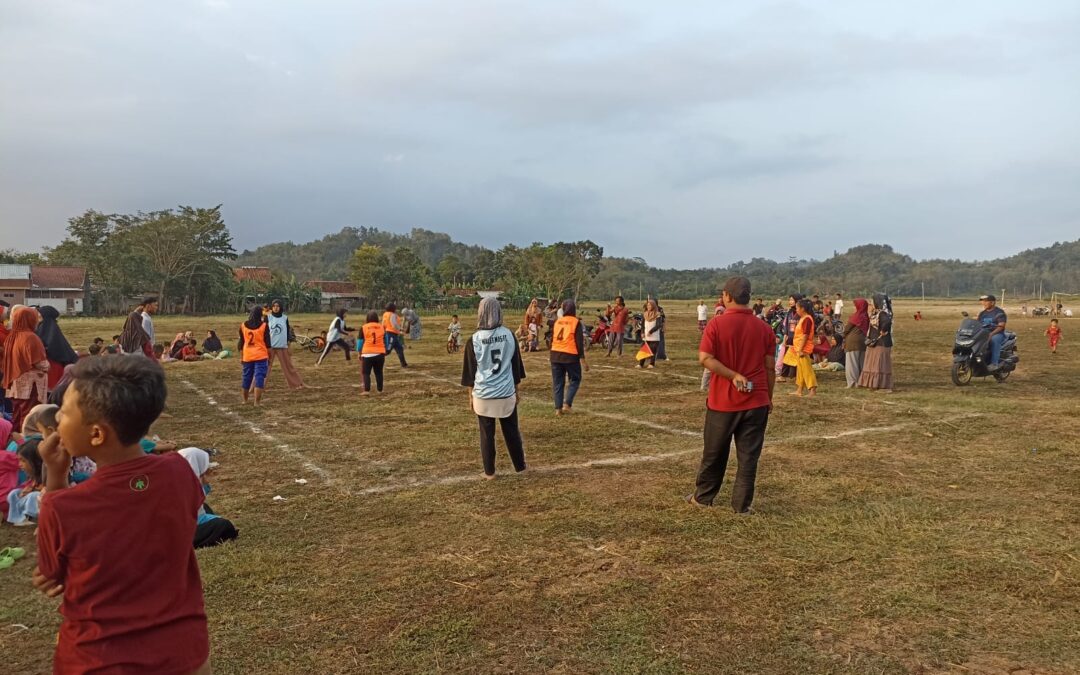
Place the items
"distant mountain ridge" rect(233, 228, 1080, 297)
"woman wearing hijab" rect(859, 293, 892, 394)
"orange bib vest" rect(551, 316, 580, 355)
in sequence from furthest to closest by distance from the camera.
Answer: "distant mountain ridge" rect(233, 228, 1080, 297) → "woman wearing hijab" rect(859, 293, 892, 394) → "orange bib vest" rect(551, 316, 580, 355)

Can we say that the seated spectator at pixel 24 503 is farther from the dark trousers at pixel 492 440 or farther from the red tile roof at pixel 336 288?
the red tile roof at pixel 336 288

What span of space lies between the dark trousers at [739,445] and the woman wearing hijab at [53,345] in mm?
7587

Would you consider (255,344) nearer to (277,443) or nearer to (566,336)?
(277,443)

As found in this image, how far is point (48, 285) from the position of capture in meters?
57.1

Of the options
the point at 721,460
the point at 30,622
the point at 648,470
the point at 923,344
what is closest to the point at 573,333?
the point at 648,470

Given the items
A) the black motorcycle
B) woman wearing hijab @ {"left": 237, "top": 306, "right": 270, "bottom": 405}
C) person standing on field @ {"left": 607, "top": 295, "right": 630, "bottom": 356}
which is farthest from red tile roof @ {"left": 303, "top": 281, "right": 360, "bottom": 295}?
the black motorcycle

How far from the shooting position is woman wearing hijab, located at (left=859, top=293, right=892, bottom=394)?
12.0m

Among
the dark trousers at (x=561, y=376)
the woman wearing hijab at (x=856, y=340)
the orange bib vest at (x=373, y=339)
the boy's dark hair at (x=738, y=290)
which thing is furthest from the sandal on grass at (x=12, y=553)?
the woman wearing hijab at (x=856, y=340)

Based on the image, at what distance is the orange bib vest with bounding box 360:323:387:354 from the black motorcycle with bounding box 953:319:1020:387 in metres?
10.8

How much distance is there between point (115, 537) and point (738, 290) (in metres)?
4.70

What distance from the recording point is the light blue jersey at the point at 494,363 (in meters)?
6.50

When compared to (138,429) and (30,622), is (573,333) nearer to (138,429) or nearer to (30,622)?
(30,622)

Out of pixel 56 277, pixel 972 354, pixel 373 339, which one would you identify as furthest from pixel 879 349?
pixel 56 277

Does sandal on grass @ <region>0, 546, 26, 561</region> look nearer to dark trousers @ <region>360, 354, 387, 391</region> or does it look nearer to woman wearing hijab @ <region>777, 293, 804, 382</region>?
dark trousers @ <region>360, 354, 387, 391</region>
